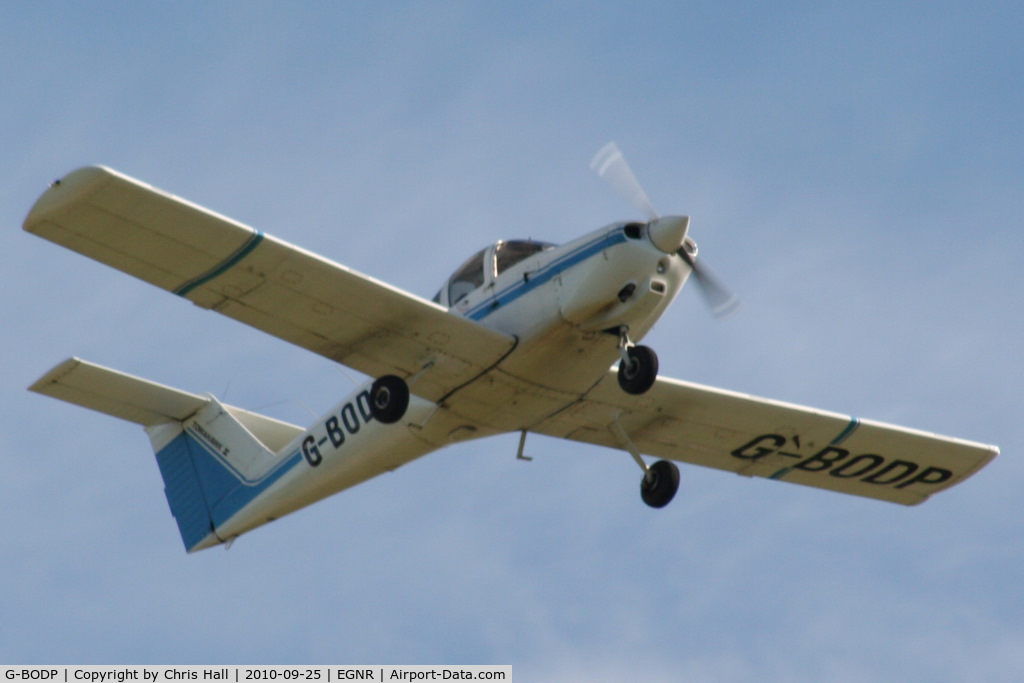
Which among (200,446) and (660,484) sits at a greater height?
(660,484)

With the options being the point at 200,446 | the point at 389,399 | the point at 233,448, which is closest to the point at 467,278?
the point at 389,399

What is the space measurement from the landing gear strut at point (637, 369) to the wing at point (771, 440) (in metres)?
1.49

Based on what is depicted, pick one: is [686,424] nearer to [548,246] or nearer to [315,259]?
[548,246]

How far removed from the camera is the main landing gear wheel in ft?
47.0

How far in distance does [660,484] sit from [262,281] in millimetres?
4686

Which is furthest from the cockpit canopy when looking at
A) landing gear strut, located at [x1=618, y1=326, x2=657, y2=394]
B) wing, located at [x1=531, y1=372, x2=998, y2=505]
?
wing, located at [x1=531, y1=372, x2=998, y2=505]

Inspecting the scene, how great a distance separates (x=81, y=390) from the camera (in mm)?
16734

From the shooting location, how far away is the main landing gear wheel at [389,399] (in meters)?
14.3

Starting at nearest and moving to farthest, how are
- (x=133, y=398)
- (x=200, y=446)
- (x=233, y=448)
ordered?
(x=133, y=398) < (x=233, y=448) < (x=200, y=446)

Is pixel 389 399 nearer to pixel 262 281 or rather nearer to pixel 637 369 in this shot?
pixel 262 281

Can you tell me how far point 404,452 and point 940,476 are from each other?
6.84 meters

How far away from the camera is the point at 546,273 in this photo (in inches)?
564

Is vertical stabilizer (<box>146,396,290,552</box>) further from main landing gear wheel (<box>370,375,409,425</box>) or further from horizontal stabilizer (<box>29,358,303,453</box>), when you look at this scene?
main landing gear wheel (<box>370,375,409,425</box>)

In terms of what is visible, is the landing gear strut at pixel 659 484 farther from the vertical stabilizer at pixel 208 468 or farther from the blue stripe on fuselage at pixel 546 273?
the vertical stabilizer at pixel 208 468
